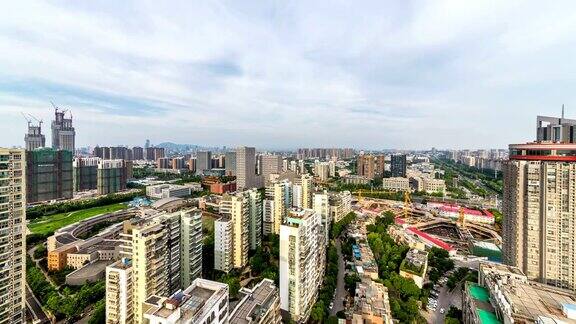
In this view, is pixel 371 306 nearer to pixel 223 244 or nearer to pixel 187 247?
pixel 223 244

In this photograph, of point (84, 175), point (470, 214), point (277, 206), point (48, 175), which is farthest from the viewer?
point (84, 175)

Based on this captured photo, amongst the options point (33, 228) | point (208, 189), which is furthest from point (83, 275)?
point (208, 189)

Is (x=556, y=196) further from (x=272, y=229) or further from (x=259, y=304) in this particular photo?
(x=272, y=229)

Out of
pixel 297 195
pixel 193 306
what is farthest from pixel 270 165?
pixel 193 306

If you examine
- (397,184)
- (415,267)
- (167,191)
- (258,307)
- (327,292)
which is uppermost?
(397,184)

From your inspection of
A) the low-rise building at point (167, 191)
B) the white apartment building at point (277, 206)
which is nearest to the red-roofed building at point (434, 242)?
the white apartment building at point (277, 206)

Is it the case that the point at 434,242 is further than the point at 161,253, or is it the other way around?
the point at 434,242

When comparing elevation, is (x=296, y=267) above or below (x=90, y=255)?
above

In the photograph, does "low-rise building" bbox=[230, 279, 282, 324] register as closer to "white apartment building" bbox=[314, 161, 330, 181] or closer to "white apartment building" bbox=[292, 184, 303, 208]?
"white apartment building" bbox=[292, 184, 303, 208]
